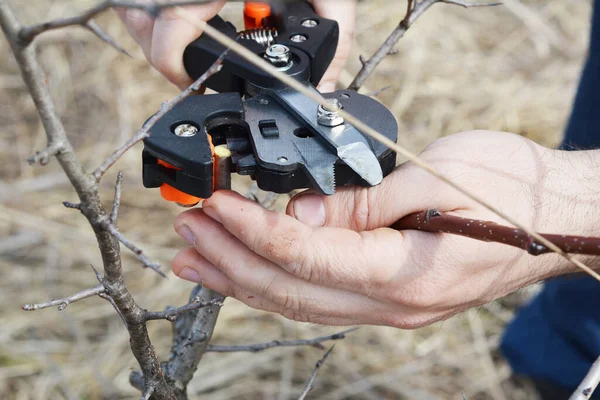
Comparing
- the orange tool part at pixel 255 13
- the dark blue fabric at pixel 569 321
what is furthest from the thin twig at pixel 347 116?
the dark blue fabric at pixel 569 321

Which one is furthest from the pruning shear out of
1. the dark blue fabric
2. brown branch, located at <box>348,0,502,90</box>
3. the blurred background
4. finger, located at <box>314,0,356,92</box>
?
the dark blue fabric

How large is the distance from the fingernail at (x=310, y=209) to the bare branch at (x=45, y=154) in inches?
19.4

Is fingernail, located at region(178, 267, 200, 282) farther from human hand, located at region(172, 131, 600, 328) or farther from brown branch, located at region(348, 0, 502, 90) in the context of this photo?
brown branch, located at region(348, 0, 502, 90)

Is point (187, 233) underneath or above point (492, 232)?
underneath

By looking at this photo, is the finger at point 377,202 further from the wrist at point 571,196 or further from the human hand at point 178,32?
the human hand at point 178,32

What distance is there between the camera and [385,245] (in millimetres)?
1020

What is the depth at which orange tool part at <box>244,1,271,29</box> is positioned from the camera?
1.36m

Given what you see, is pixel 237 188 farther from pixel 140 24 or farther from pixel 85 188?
pixel 85 188

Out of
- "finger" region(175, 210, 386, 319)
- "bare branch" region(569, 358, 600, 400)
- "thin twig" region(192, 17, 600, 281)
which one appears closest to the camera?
"thin twig" region(192, 17, 600, 281)

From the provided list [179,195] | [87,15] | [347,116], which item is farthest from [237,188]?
[87,15]

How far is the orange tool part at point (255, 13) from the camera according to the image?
136 cm

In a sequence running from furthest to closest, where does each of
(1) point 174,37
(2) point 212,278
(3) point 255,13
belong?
(3) point 255,13 → (1) point 174,37 → (2) point 212,278

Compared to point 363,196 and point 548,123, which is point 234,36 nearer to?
point 363,196

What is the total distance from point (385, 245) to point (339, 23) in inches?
25.1
